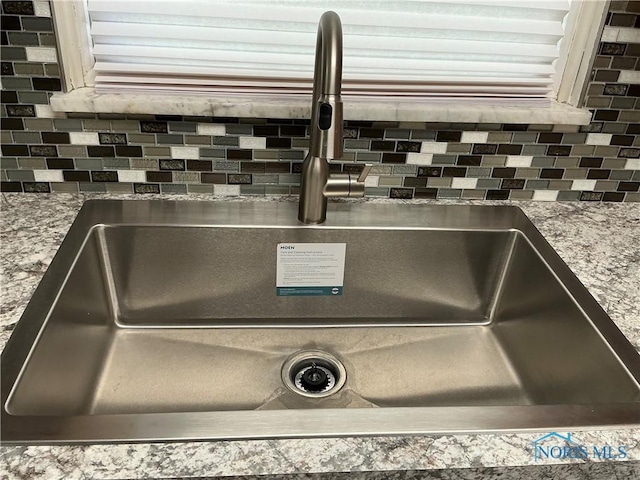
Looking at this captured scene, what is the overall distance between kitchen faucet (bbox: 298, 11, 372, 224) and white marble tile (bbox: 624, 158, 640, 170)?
62cm

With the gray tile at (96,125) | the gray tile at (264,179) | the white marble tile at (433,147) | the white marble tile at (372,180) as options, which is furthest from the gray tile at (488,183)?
the gray tile at (96,125)

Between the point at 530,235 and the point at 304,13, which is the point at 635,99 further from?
the point at 304,13

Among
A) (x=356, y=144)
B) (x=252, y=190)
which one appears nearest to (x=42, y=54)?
(x=252, y=190)

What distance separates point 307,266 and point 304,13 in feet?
1.54

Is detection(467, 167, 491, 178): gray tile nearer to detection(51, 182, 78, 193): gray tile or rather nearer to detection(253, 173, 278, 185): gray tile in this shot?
detection(253, 173, 278, 185): gray tile

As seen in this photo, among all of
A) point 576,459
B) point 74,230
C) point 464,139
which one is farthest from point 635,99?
point 74,230

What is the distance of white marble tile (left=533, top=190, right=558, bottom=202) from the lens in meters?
1.26

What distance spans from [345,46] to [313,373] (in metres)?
0.61

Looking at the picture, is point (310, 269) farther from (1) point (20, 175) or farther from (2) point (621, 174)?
(2) point (621, 174)

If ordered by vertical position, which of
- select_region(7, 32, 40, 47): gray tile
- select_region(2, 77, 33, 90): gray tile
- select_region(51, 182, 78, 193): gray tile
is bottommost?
select_region(51, 182, 78, 193): gray tile

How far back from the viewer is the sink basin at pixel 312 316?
0.93 metres

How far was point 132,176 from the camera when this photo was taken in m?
1.17

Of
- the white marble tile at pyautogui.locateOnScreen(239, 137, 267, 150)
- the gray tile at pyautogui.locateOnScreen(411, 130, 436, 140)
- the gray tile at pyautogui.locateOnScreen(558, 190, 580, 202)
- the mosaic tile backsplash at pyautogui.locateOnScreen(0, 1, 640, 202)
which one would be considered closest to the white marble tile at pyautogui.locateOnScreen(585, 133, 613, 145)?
the mosaic tile backsplash at pyautogui.locateOnScreen(0, 1, 640, 202)

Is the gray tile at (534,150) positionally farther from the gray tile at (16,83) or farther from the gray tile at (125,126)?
the gray tile at (16,83)
